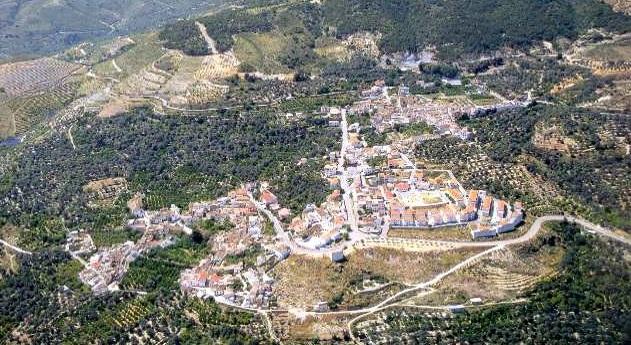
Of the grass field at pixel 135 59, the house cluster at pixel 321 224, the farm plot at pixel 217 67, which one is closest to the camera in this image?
the house cluster at pixel 321 224

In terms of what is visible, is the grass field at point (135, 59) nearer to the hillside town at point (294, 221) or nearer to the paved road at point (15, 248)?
the hillside town at point (294, 221)

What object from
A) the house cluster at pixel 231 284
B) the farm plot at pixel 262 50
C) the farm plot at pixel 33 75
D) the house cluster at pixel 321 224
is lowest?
the farm plot at pixel 33 75

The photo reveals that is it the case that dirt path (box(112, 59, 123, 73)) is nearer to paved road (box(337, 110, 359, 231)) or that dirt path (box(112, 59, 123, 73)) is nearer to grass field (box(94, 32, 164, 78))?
grass field (box(94, 32, 164, 78))

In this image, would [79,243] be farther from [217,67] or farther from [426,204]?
[217,67]

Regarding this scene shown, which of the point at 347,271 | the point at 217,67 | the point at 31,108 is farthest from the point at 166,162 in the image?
the point at 31,108

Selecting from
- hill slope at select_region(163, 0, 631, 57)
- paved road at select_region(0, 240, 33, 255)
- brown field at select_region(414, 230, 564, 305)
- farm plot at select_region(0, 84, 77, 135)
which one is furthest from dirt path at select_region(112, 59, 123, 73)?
brown field at select_region(414, 230, 564, 305)

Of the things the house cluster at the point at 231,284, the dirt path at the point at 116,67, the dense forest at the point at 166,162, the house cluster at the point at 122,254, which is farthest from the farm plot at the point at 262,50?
the house cluster at the point at 231,284

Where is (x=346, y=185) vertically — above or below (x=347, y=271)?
above
